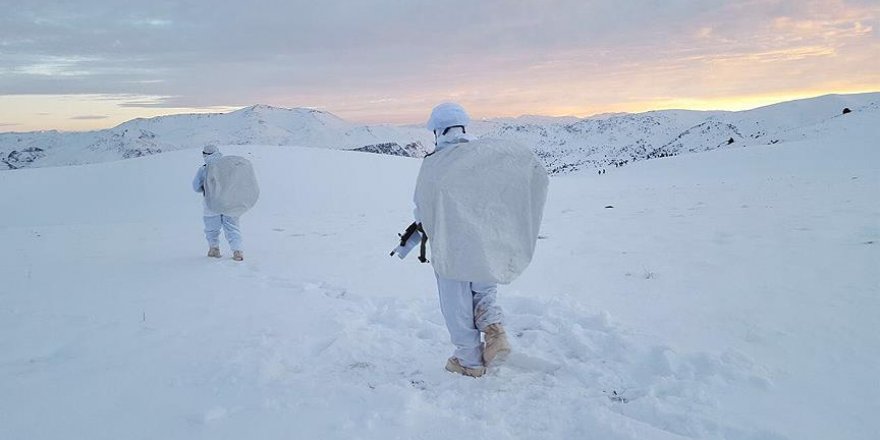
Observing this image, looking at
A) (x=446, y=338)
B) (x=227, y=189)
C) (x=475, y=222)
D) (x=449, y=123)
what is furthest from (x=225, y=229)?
(x=475, y=222)

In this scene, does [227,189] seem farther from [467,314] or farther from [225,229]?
[467,314]

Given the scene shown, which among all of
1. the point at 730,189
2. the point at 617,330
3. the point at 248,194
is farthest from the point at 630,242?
the point at 730,189

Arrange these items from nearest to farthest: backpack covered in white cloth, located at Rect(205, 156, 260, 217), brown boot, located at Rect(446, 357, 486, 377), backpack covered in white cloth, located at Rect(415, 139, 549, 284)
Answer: backpack covered in white cloth, located at Rect(415, 139, 549, 284) < brown boot, located at Rect(446, 357, 486, 377) < backpack covered in white cloth, located at Rect(205, 156, 260, 217)

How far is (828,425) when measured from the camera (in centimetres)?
265

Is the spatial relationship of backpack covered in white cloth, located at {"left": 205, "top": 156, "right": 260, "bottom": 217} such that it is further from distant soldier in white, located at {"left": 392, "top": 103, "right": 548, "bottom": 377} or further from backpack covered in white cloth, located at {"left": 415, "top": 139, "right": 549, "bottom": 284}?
backpack covered in white cloth, located at {"left": 415, "top": 139, "right": 549, "bottom": 284}

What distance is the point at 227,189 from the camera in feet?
25.2

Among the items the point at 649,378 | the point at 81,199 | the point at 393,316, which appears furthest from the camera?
the point at 81,199

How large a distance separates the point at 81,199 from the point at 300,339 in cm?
1895

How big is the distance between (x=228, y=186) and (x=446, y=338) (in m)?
4.80

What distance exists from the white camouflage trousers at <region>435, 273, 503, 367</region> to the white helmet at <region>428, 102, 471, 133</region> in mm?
1020

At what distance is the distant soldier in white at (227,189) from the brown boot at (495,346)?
5450 millimetres

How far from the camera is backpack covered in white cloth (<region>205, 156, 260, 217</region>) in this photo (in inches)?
302

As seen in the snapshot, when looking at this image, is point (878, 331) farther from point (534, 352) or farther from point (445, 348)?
point (445, 348)

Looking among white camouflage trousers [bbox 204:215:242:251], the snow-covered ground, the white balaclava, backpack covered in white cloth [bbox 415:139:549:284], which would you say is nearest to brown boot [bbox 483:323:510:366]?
the snow-covered ground
